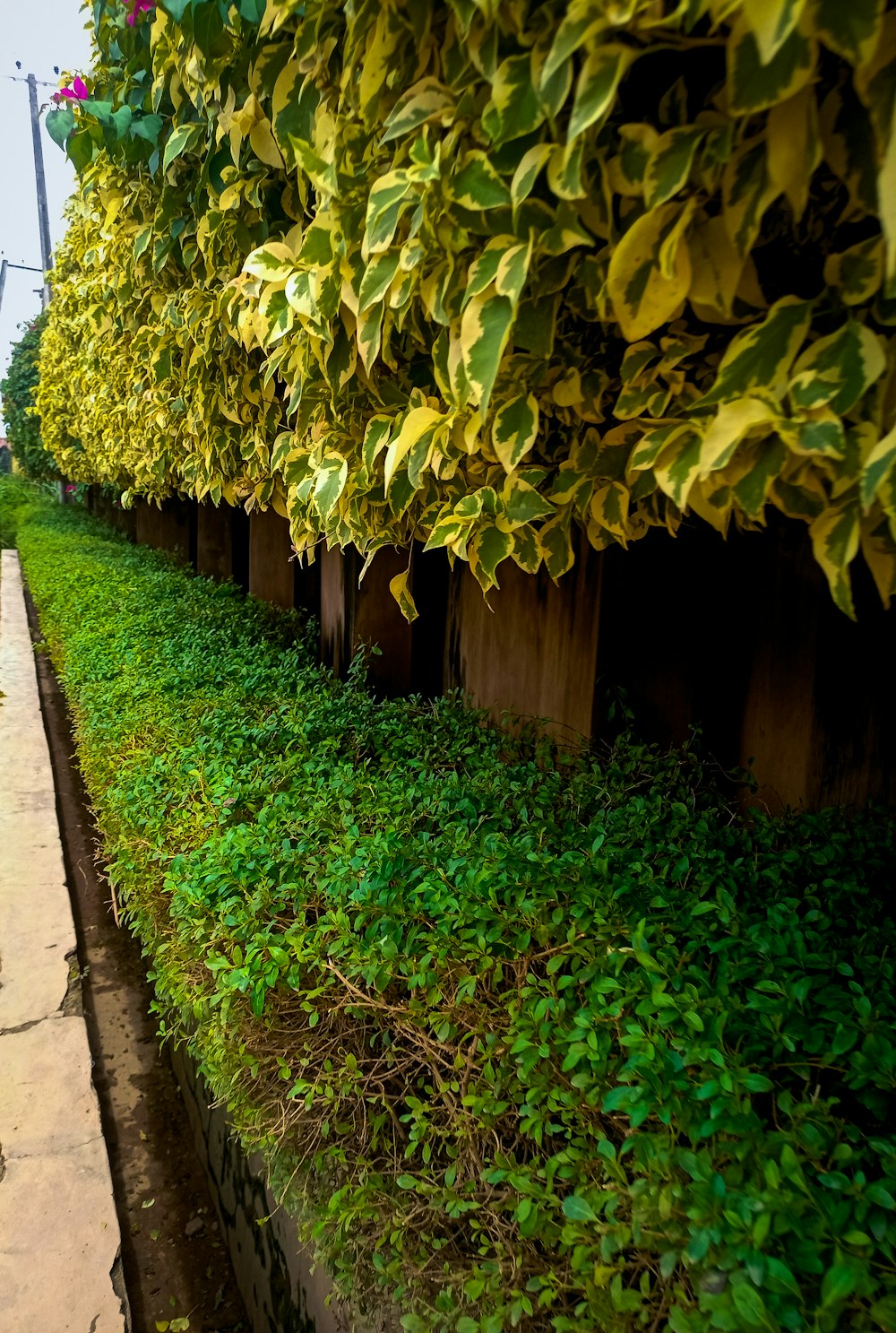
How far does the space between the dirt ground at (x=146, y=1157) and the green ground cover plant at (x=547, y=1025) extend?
1.45ft

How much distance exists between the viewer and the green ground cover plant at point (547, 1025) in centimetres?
104

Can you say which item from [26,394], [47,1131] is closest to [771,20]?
[47,1131]

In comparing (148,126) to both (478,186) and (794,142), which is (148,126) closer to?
(478,186)

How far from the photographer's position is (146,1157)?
254 centimetres

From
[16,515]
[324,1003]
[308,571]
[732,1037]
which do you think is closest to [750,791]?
[732,1037]

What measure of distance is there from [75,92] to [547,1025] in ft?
10.4

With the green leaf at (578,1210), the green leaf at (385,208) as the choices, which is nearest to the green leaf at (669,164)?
the green leaf at (385,208)

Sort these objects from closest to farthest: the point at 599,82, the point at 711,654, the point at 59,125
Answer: the point at 599,82, the point at 59,125, the point at 711,654

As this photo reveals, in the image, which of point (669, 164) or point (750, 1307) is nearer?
point (669, 164)

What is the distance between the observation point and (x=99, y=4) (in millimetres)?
2682

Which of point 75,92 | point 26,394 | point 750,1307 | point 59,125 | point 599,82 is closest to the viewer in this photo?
point 599,82

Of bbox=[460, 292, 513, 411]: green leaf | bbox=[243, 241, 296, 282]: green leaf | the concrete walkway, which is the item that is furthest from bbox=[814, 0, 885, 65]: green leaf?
the concrete walkway

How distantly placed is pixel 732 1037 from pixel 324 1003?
832 mm

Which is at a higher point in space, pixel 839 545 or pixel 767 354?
pixel 767 354
